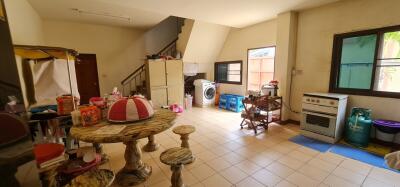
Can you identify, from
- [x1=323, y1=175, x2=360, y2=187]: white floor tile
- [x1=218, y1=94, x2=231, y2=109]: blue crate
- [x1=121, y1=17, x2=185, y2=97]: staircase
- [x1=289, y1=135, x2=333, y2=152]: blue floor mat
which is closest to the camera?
[x1=323, y1=175, x2=360, y2=187]: white floor tile

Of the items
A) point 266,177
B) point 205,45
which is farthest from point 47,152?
point 205,45

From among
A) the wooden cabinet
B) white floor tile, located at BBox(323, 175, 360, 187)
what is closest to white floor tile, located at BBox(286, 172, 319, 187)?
white floor tile, located at BBox(323, 175, 360, 187)

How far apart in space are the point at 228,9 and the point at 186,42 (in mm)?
2114

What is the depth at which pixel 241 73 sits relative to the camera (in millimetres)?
5719

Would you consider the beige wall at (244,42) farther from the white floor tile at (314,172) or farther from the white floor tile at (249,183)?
the white floor tile at (249,183)

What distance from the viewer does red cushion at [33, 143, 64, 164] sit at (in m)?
1.59

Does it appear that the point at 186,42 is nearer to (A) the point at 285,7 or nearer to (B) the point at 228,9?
(B) the point at 228,9

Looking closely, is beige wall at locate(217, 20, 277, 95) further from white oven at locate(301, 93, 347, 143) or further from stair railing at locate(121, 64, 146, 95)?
stair railing at locate(121, 64, 146, 95)

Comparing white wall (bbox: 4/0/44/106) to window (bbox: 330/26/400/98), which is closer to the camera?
white wall (bbox: 4/0/44/106)

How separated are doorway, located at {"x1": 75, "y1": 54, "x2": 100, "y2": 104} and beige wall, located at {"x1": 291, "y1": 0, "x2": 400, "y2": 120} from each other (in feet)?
19.7

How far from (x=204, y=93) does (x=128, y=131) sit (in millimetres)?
4695

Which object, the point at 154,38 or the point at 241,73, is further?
the point at 154,38

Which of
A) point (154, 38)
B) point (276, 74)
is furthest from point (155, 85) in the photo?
point (276, 74)

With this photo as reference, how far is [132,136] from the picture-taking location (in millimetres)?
1506
